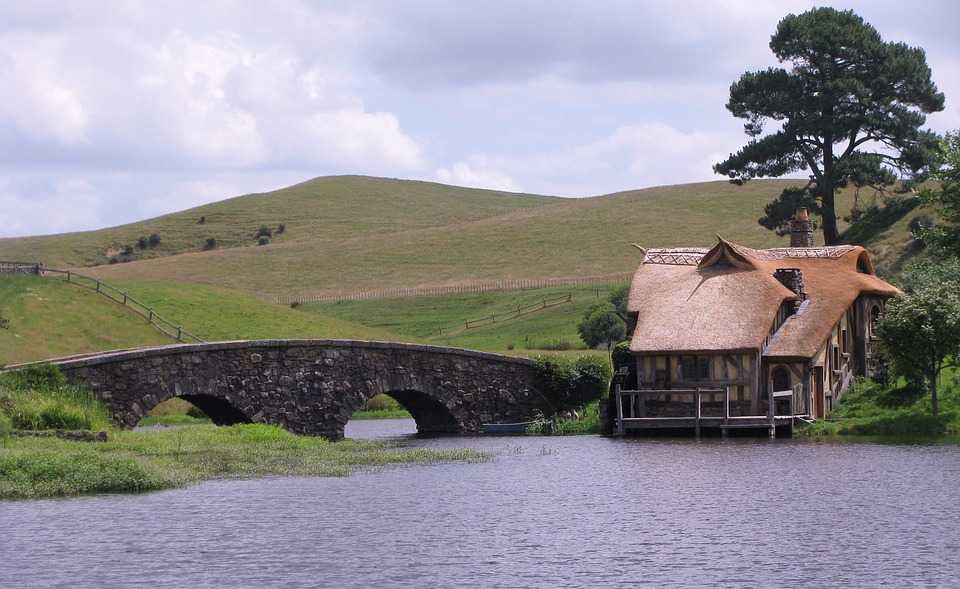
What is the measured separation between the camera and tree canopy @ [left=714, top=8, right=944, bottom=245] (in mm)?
90188

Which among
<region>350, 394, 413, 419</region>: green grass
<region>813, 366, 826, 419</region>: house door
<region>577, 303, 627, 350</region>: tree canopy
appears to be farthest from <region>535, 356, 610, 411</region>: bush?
<region>577, 303, 627, 350</region>: tree canopy

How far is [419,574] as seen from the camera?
26.9m

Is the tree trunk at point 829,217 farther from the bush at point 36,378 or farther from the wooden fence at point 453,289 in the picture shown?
the bush at point 36,378

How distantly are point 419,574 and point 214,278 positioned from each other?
110 m

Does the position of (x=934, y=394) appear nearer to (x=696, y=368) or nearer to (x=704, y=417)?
(x=704, y=417)

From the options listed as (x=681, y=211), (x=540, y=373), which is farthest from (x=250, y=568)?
(x=681, y=211)

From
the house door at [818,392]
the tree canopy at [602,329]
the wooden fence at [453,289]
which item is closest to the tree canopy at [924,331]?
the house door at [818,392]

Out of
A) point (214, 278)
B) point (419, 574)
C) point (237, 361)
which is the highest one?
point (214, 278)

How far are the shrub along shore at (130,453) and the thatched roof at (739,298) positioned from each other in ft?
41.5

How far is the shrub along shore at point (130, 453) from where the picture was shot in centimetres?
3722

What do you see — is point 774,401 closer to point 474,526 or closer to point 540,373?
point 540,373

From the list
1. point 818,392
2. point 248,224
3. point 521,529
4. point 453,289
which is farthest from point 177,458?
point 248,224

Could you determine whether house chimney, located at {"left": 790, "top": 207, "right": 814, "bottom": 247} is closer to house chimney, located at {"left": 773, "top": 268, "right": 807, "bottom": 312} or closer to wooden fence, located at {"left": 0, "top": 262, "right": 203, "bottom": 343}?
house chimney, located at {"left": 773, "top": 268, "right": 807, "bottom": 312}

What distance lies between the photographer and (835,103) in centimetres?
9144
